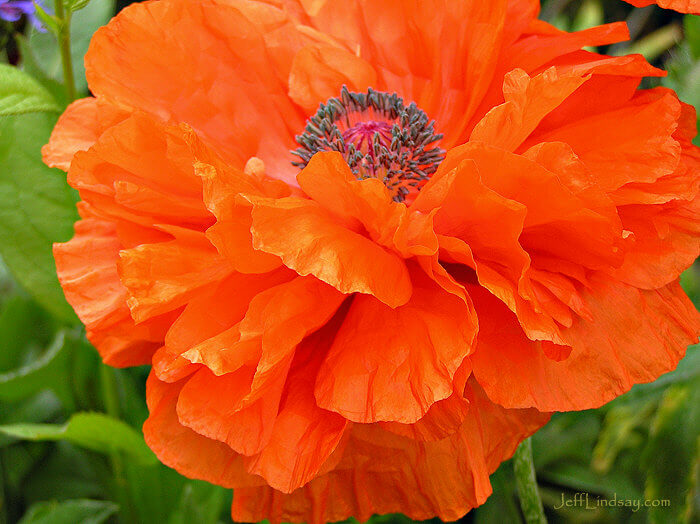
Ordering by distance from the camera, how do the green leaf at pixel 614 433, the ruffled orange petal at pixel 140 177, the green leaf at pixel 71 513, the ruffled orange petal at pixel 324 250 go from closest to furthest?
the ruffled orange petal at pixel 324 250 → the ruffled orange petal at pixel 140 177 → the green leaf at pixel 71 513 → the green leaf at pixel 614 433

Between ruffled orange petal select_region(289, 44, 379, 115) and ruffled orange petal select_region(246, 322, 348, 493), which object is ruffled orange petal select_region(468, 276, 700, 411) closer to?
ruffled orange petal select_region(246, 322, 348, 493)

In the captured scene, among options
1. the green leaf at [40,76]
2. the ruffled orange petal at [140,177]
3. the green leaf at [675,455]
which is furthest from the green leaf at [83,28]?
the green leaf at [675,455]

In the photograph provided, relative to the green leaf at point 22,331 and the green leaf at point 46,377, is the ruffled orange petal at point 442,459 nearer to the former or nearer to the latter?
the green leaf at point 46,377

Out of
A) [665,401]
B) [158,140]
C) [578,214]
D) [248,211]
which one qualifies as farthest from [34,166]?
[665,401]

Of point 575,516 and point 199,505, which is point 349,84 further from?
point 575,516

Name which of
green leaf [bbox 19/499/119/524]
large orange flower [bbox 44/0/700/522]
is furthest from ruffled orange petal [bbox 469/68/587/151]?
green leaf [bbox 19/499/119/524]

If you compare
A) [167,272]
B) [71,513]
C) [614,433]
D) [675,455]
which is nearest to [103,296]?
[167,272]
